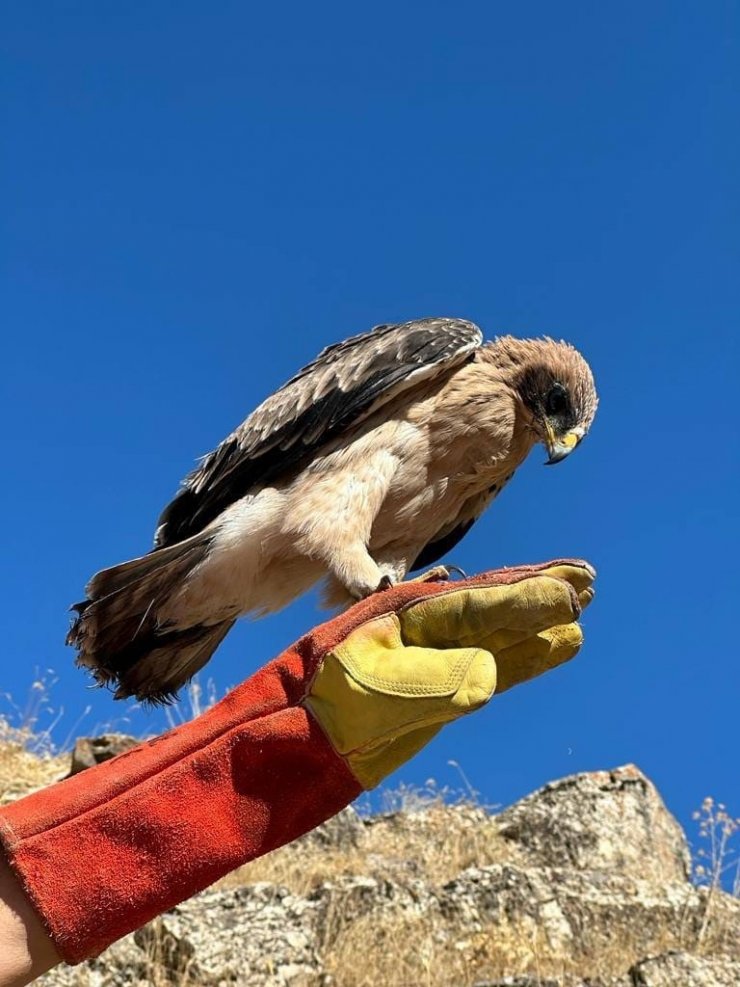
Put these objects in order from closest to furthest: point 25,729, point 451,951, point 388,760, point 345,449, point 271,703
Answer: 1. point 271,703
2. point 388,760
3. point 345,449
4. point 451,951
5. point 25,729

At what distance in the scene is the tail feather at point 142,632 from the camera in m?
4.83

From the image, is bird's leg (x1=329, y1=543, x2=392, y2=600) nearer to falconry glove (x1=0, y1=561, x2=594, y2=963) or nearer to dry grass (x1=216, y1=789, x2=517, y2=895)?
falconry glove (x1=0, y1=561, x2=594, y2=963)

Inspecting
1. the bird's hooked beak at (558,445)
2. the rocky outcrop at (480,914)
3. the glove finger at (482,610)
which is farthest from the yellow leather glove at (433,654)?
the rocky outcrop at (480,914)

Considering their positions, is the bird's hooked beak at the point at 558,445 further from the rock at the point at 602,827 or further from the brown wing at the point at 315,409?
the rock at the point at 602,827

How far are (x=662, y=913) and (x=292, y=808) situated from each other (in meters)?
5.22

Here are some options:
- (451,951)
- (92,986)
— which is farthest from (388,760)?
(451,951)

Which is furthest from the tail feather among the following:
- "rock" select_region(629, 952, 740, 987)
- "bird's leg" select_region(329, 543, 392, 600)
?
"rock" select_region(629, 952, 740, 987)

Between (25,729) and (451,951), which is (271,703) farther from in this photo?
(25,729)

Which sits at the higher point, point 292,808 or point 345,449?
point 345,449

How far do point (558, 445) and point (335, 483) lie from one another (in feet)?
4.49

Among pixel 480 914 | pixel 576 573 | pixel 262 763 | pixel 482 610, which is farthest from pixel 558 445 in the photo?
pixel 262 763

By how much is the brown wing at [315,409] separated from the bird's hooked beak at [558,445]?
62cm

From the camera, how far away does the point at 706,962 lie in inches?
229

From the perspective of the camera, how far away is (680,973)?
5562 mm
